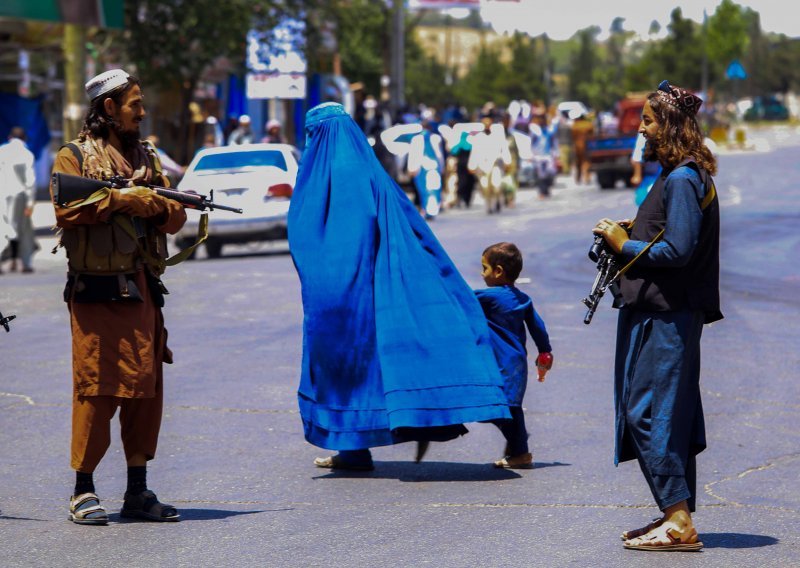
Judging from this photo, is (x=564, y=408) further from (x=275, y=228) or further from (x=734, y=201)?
(x=734, y=201)

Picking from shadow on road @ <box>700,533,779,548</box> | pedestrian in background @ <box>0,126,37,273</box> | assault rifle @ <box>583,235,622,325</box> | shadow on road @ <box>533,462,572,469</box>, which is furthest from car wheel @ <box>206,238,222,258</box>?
assault rifle @ <box>583,235,622,325</box>

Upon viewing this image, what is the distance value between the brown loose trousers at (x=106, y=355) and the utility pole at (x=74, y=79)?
63.8ft

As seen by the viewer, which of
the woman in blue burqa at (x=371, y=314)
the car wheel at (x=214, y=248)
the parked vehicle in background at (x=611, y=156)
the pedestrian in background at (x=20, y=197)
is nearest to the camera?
the woman in blue burqa at (x=371, y=314)

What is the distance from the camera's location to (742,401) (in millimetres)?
9312

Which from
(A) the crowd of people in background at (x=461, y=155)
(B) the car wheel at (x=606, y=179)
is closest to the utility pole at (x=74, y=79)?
(A) the crowd of people in background at (x=461, y=155)

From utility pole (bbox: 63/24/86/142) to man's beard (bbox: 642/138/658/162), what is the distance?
20.3 m

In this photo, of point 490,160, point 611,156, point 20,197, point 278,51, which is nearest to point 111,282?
point 20,197

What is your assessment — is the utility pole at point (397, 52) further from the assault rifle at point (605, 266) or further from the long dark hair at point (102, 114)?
the assault rifle at point (605, 266)

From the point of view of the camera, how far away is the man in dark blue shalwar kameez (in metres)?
5.52

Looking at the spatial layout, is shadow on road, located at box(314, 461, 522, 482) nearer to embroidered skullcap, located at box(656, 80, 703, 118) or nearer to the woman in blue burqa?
the woman in blue burqa

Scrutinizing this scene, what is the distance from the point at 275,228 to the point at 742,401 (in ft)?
40.4

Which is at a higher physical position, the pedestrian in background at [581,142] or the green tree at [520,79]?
the green tree at [520,79]

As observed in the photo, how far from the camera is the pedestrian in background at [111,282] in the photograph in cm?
599

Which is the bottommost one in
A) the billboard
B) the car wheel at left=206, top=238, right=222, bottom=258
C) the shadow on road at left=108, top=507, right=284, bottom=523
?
the car wheel at left=206, top=238, right=222, bottom=258
